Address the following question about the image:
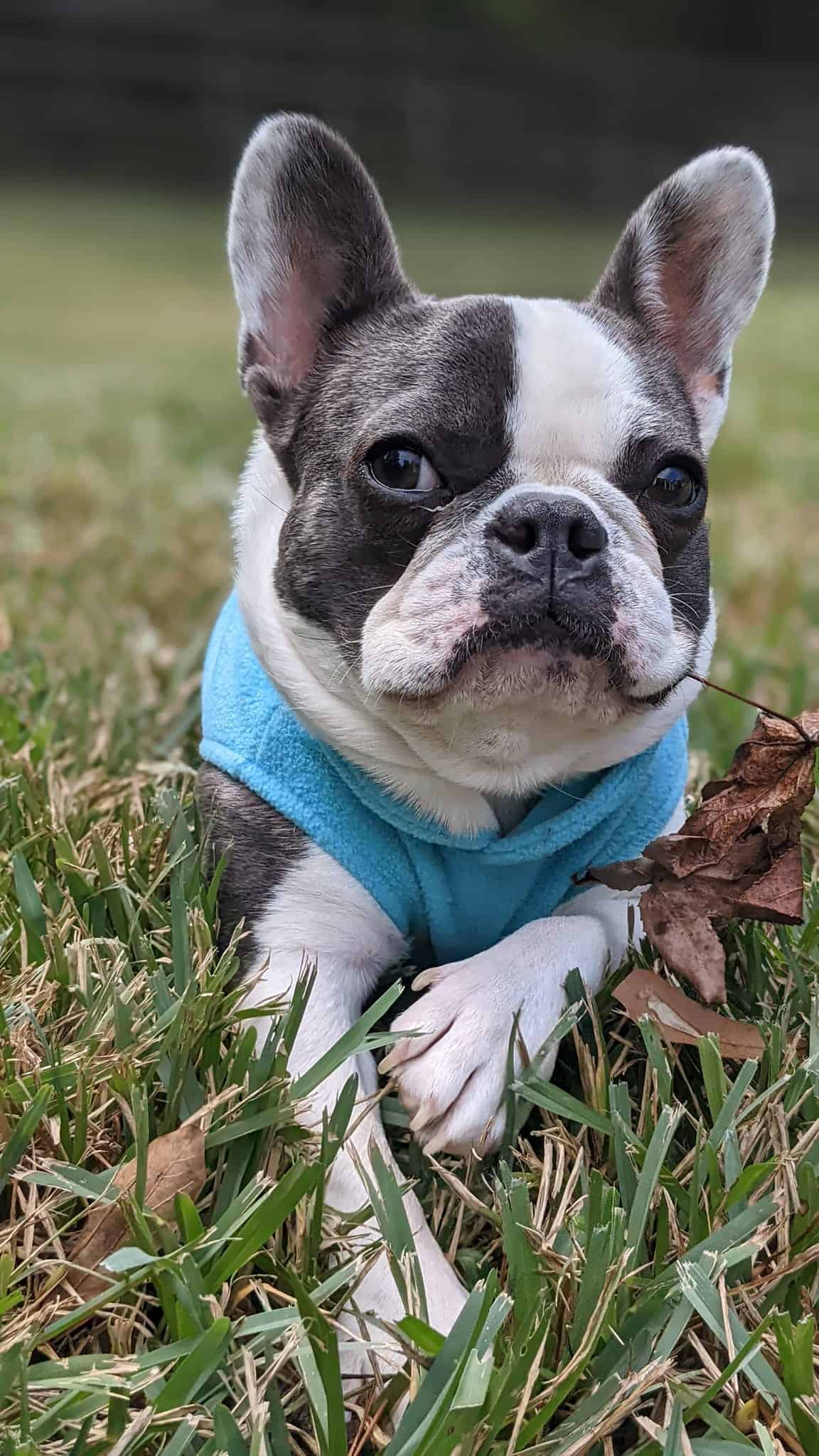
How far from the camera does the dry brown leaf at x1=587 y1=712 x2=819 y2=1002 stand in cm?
201

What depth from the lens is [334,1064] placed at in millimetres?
1769

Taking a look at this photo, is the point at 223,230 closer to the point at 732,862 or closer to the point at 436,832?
the point at 436,832

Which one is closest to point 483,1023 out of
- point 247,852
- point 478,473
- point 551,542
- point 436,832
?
point 436,832

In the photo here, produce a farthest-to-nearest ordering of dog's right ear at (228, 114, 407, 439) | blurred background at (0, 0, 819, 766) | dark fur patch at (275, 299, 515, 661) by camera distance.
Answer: blurred background at (0, 0, 819, 766)
dog's right ear at (228, 114, 407, 439)
dark fur patch at (275, 299, 515, 661)

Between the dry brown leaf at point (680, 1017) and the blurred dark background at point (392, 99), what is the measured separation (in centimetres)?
2323

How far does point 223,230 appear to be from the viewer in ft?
19.4

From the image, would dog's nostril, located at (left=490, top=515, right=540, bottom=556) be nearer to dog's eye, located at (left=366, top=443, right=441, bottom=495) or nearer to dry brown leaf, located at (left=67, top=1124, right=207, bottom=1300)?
dog's eye, located at (left=366, top=443, right=441, bottom=495)

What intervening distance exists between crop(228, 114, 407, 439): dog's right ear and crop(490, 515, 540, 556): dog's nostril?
1.96ft

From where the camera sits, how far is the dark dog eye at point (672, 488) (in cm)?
218

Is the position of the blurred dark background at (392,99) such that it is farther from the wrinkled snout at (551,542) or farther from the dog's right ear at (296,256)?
the wrinkled snout at (551,542)

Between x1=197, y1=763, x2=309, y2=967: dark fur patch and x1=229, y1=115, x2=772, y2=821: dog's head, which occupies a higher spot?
x1=229, y1=115, x2=772, y2=821: dog's head

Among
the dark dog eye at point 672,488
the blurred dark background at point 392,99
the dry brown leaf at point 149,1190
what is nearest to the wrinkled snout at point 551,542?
the dark dog eye at point 672,488

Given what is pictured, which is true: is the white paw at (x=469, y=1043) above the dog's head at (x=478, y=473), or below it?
below

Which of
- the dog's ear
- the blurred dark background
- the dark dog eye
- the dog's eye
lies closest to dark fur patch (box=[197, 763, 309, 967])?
the dog's eye
